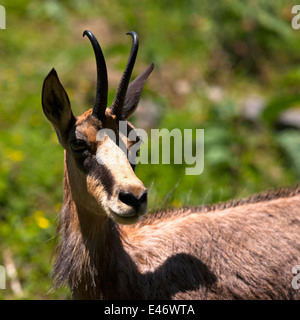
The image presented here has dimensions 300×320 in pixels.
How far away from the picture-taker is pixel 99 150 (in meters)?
3.84

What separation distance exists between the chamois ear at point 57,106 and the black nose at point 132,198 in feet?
2.72

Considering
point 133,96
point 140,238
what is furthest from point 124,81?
point 140,238

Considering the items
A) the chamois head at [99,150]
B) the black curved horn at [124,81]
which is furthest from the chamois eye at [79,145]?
the black curved horn at [124,81]

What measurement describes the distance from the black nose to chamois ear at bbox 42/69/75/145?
0.83 metres

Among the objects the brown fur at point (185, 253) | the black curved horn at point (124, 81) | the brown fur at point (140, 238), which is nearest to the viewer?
the brown fur at point (140, 238)

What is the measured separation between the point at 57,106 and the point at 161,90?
23.9 feet

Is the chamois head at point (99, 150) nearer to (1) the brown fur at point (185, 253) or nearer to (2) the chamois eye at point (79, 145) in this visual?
(2) the chamois eye at point (79, 145)

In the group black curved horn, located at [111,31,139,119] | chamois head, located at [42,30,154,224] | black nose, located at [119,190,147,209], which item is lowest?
black nose, located at [119,190,147,209]

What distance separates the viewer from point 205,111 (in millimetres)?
10406

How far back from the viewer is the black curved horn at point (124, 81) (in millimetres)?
4004

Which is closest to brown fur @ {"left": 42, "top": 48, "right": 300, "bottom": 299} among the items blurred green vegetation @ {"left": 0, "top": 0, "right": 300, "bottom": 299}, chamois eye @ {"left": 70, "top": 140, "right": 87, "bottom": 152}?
chamois eye @ {"left": 70, "top": 140, "right": 87, "bottom": 152}

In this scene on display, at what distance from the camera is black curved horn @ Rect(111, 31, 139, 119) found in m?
4.00

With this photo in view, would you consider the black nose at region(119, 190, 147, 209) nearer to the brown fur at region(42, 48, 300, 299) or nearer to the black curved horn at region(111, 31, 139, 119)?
the brown fur at region(42, 48, 300, 299)
